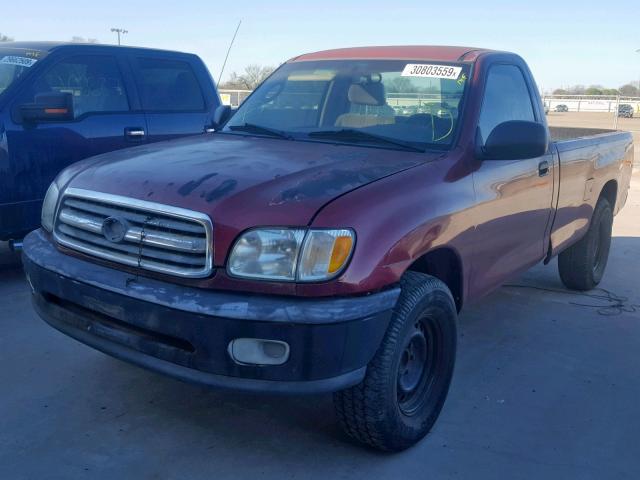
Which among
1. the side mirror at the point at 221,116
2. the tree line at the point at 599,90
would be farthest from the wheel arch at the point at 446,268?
the tree line at the point at 599,90

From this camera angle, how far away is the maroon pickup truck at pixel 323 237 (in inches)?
105

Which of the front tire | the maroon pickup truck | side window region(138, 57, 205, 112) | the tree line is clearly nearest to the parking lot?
the front tire

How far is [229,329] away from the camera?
262 cm

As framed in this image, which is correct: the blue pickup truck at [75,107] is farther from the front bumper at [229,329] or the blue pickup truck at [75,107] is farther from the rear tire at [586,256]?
the rear tire at [586,256]

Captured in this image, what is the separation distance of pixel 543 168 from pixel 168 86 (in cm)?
372

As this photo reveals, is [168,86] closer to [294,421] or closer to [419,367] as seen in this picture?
[294,421]

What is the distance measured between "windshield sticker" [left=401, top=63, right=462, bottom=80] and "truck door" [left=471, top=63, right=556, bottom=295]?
20 centimetres

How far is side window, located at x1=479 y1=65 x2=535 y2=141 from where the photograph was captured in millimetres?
3939

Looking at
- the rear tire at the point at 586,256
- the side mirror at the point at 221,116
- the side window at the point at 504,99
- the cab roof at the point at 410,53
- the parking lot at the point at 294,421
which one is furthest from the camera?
the rear tire at the point at 586,256

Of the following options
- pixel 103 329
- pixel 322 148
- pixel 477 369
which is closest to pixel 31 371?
pixel 103 329

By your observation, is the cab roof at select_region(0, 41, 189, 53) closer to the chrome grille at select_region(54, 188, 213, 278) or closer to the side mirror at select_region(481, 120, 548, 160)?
the chrome grille at select_region(54, 188, 213, 278)

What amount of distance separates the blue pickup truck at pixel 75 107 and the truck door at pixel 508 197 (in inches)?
75.2

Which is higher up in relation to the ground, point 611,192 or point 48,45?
point 48,45

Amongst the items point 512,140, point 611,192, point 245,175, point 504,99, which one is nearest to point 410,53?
point 504,99
